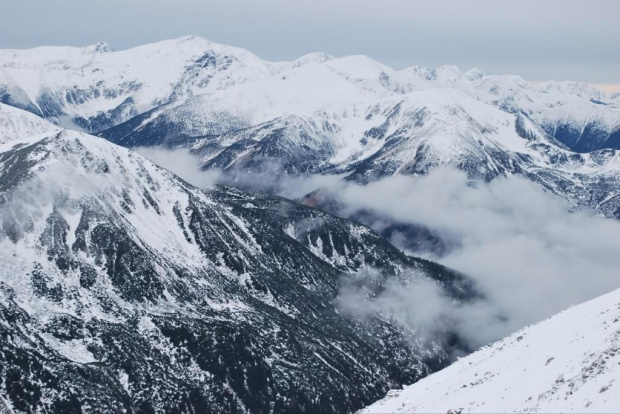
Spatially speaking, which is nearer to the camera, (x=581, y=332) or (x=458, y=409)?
(x=458, y=409)

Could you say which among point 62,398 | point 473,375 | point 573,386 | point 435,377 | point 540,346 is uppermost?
point 573,386

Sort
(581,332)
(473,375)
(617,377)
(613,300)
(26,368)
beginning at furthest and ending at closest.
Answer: (26,368) < (613,300) < (473,375) < (581,332) < (617,377)

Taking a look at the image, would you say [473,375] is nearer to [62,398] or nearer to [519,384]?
[519,384]

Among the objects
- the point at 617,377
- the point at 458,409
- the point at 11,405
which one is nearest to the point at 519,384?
the point at 458,409

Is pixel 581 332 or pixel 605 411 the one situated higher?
pixel 605 411

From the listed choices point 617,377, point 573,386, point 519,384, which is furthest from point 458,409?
point 617,377

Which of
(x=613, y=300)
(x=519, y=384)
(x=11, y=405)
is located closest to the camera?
(x=519, y=384)
